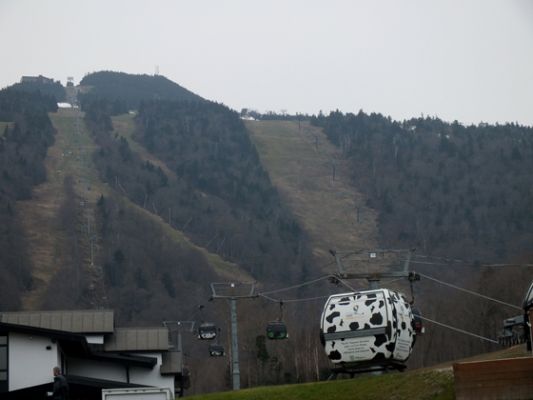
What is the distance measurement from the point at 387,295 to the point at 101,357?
24.7m

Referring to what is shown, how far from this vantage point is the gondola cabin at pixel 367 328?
147 feet

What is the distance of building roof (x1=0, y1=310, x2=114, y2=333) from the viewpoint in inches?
2771

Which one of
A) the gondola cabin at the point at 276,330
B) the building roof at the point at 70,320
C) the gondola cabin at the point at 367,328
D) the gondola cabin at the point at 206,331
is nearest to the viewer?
the gondola cabin at the point at 367,328

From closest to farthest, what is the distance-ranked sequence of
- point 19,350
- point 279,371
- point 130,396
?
point 130,396 → point 19,350 → point 279,371

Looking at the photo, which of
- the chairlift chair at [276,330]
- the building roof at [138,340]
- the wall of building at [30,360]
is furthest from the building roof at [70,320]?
the chairlift chair at [276,330]

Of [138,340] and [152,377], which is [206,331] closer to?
[152,377]

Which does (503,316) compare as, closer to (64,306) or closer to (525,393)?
(525,393)

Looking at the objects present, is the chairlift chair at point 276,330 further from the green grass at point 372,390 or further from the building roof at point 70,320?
the green grass at point 372,390

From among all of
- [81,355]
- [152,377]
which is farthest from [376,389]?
[152,377]

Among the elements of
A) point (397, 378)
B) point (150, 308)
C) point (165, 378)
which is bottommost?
point (150, 308)

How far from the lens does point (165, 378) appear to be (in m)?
70.5

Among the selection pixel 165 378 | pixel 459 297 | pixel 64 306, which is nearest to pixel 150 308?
pixel 64 306

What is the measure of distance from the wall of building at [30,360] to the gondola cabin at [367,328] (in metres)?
17.8

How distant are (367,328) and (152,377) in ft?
89.3
